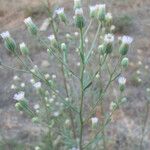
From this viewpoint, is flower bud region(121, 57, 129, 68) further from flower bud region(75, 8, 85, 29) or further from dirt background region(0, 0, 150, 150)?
dirt background region(0, 0, 150, 150)

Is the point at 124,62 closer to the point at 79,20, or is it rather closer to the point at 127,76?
the point at 79,20

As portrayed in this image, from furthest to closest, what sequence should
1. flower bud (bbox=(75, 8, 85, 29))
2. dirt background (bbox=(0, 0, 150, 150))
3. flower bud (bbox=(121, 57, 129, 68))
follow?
1. dirt background (bbox=(0, 0, 150, 150))
2. flower bud (bbox=(121, 57, 129, 68))
3. flower bud (bbox=(75, 8, 85, 29))

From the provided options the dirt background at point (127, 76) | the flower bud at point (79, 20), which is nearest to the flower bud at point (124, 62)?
the flower bud at point (79, 20)

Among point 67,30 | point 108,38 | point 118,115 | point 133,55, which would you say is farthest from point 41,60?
point 108,38

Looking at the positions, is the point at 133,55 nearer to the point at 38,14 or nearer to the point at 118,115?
the point at 118,115

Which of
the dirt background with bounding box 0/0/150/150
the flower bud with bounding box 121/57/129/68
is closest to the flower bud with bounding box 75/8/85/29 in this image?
the flower bud with bounding box 121/57/129/68

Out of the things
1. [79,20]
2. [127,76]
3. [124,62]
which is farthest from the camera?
[127,76]

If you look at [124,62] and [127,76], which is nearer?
[124,62]

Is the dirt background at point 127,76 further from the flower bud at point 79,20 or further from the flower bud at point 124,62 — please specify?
the flower bud at point 79,20

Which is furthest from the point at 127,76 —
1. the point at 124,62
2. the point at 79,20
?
the point at 79,20
